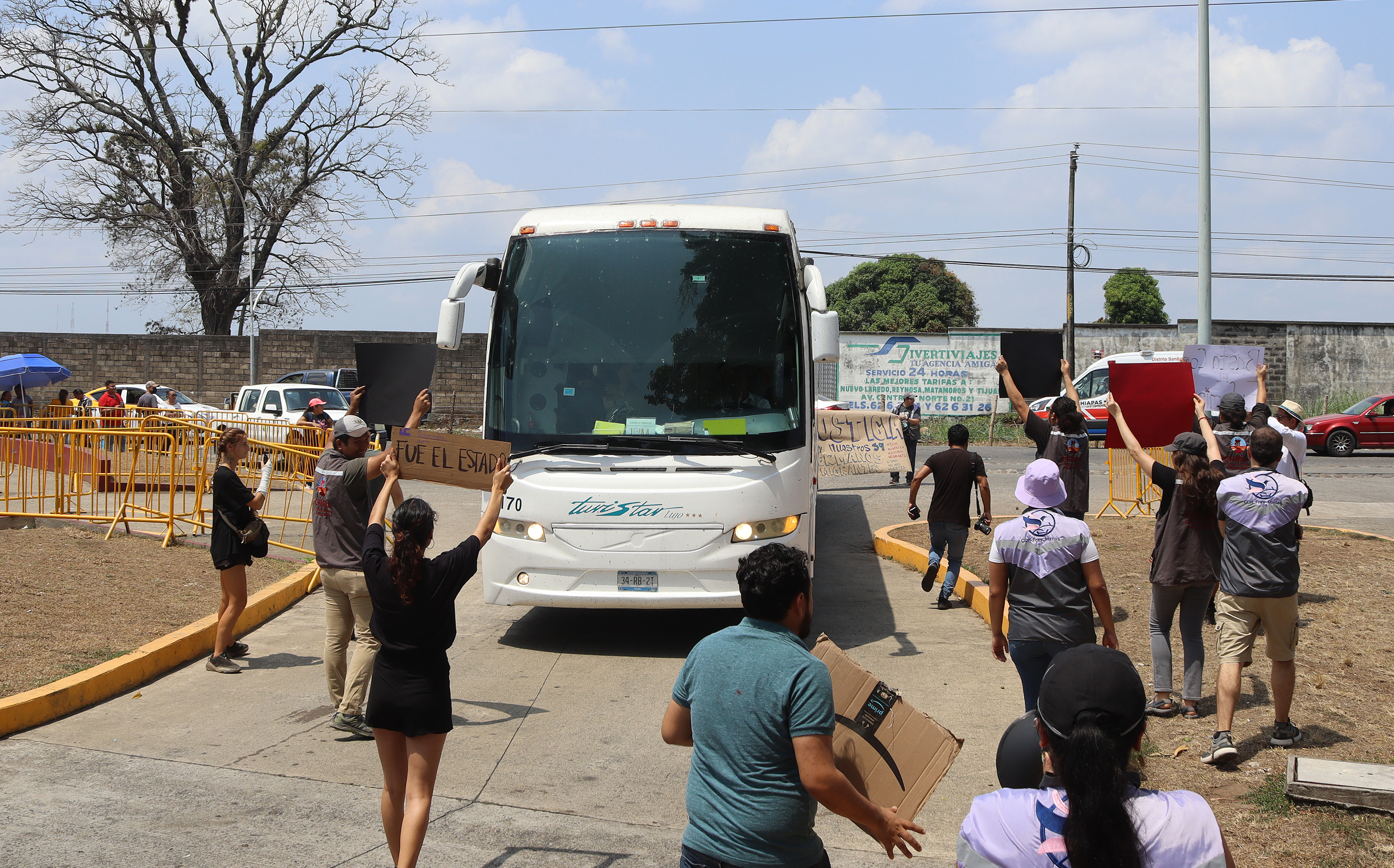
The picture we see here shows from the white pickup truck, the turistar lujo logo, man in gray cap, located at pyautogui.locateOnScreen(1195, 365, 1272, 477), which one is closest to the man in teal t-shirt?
the turistar lujo logo

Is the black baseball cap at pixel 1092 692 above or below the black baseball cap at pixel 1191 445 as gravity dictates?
below

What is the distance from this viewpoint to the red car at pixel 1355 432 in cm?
2752

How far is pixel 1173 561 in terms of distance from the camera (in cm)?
635

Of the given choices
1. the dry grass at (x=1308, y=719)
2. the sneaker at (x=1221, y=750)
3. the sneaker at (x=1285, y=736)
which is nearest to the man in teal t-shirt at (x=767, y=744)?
the dry grass at (x=1308, y=719)

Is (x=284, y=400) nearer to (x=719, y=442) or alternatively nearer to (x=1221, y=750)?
(x=719, y=442)

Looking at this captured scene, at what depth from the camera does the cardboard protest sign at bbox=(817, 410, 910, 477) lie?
18.6 m

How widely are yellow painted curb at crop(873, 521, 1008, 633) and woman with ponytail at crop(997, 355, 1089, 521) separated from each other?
1.22 m

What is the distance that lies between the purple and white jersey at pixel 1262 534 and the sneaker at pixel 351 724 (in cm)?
510

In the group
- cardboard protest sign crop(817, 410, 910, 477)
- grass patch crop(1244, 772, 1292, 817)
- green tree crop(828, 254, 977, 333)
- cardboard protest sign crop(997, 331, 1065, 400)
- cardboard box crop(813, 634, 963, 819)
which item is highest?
A: green tree crop(828, 254, 977, 333)

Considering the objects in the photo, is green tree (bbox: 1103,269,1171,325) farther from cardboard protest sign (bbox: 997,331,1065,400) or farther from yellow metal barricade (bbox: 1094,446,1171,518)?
cardboard protest sign (bbox: 997,331,1065,400)

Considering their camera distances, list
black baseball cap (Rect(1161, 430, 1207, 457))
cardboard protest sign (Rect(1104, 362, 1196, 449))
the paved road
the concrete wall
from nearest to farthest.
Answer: the paved road < black baseball cap (Rect(1161, 430, 1207, 457)) < cardboard protest sign (Rect(1104, 362, 1196, 449)) < the concrete wall

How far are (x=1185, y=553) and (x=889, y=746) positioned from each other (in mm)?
3817

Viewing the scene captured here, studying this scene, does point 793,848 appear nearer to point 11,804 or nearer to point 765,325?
point 11,804

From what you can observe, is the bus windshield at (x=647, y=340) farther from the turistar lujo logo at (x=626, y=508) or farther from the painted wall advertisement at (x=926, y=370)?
the painted wall advertisement at (x=926, y=370)
